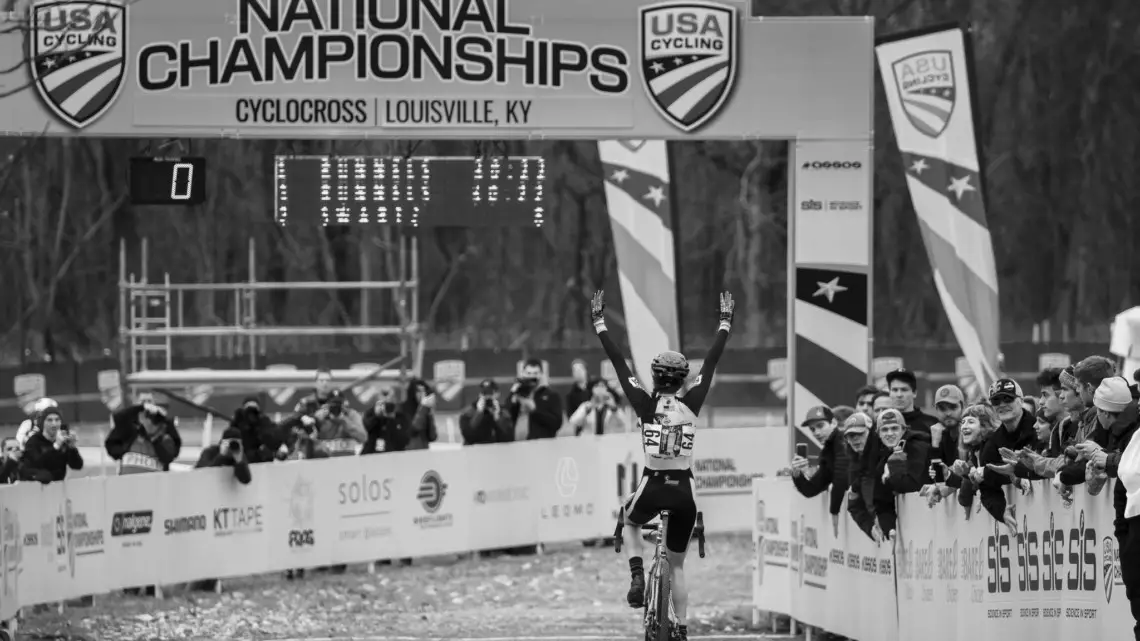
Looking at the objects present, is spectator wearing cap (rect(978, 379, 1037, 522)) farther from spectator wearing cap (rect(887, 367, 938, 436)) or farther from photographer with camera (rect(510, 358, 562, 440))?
photographer with camera (rect(510, 358, 562, 440))

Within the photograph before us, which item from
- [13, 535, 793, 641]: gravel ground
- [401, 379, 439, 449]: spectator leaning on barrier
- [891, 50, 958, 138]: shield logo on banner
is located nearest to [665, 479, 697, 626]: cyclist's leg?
[13, 535, 793, 641]: gravel ground

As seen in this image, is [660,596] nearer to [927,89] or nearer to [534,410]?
[927,89]

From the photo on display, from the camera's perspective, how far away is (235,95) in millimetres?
16859

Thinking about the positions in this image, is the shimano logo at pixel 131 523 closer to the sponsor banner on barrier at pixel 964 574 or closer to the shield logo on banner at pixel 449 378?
the sponsor banner on barrier at pixel 964 574

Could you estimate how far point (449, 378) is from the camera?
123ft

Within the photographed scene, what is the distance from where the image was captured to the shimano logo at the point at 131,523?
59.4 feet

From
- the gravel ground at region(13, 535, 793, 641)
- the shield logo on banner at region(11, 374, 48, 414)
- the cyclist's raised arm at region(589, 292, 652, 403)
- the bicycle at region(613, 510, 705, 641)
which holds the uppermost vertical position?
the cyclist's raised arm at region(589, 292, 652, 403)

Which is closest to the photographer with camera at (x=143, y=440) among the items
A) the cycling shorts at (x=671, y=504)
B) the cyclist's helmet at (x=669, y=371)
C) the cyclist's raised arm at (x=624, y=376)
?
the cyclist's raised arm at (x=624, y=376)

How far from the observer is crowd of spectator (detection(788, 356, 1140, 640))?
10.2 metres

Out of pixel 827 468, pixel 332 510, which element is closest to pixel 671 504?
pixel 827 468

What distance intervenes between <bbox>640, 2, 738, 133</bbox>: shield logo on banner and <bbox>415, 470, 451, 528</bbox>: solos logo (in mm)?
6451

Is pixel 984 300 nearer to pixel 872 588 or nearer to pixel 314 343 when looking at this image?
pixel 872 588

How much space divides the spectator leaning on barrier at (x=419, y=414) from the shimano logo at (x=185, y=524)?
13.2 feet

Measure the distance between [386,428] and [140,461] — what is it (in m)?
3.65
